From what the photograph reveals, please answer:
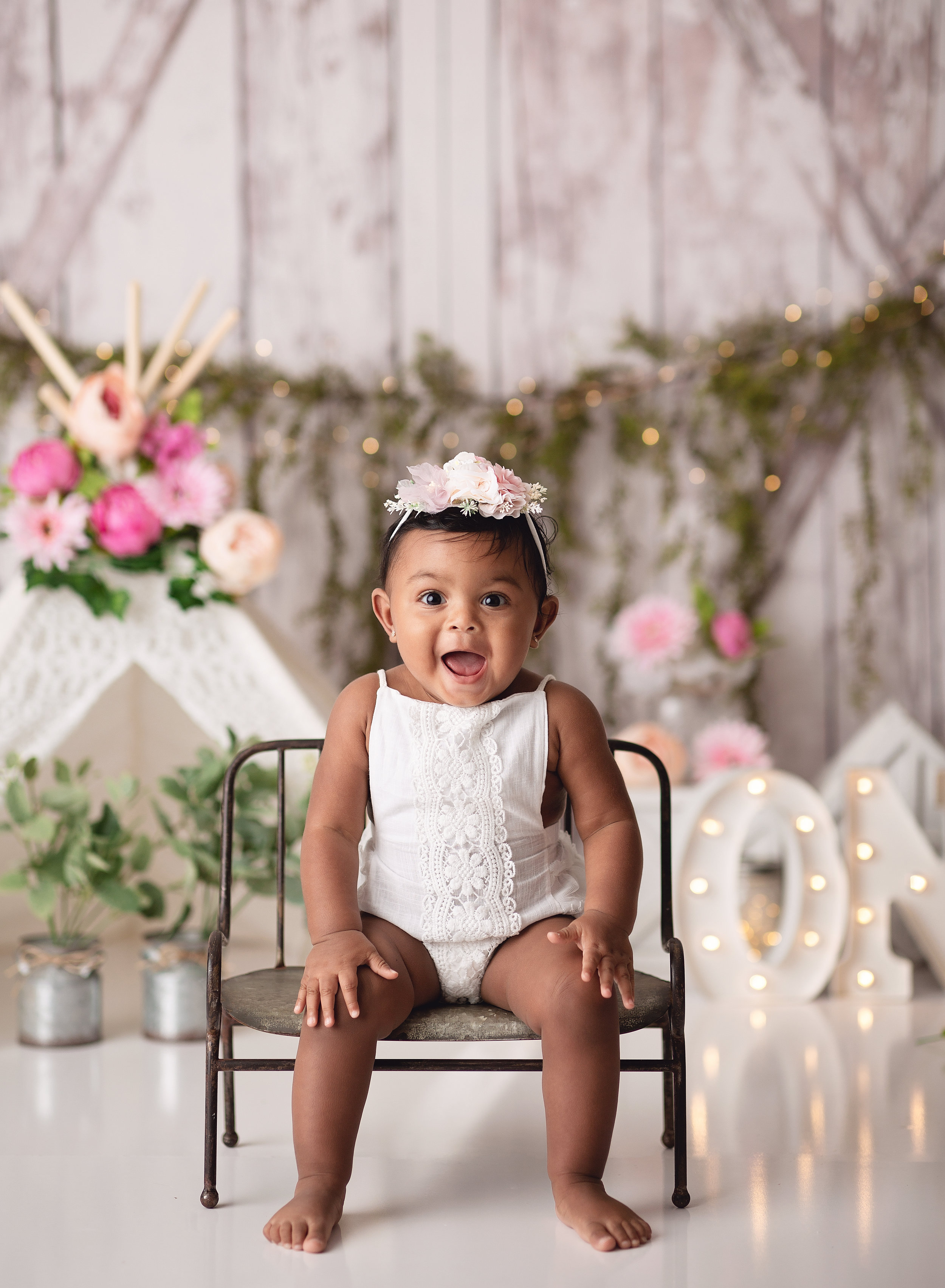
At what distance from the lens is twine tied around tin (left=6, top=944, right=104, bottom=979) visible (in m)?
2.24

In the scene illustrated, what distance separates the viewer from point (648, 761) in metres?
2.72

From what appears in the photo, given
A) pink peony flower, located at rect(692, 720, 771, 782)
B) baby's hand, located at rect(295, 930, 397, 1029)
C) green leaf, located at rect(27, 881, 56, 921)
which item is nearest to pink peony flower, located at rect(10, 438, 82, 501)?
green leaf, located at rect(27, 881, 56, 921)

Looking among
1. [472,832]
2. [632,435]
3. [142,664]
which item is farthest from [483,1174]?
[632,435]

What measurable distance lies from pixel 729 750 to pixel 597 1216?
154 cm

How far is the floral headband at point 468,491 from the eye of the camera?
161 cm

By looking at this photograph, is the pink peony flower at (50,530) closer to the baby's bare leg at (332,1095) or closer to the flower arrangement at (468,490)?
the flower arrangement at (468,490)

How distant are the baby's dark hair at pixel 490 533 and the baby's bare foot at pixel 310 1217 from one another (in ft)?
2.65

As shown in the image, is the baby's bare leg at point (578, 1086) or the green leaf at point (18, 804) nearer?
the baby's bare leg at point (578, 1086)

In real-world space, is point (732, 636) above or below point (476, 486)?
below

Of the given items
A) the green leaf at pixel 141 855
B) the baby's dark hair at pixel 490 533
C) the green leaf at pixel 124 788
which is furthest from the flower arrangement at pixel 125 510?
the baby's dark hair at pixel 490 533

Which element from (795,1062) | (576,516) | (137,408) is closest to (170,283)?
(137,408)

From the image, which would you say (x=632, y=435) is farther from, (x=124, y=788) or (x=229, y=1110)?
(x=229, y=1110)

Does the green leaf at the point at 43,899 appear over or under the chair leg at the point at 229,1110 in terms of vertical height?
over

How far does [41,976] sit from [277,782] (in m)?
0.58
